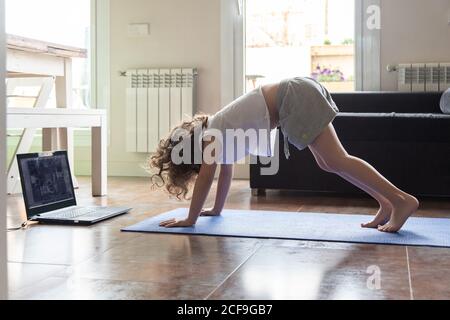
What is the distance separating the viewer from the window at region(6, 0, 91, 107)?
4.70 meters

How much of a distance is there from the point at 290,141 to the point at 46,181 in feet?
3.70

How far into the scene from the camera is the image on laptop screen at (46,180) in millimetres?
2436

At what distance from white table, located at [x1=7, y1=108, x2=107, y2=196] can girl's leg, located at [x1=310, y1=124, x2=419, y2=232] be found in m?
1.42

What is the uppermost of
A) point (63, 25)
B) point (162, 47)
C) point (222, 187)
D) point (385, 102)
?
point (63, 25)

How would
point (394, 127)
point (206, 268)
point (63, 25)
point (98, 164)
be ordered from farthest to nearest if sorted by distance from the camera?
point (63, 25) < point (98, 164) < point (394, 127) < point (206, 268)

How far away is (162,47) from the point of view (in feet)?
14.6

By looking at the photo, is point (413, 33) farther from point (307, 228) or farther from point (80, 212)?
point (80, 212)

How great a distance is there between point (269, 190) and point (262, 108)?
56.5 inches

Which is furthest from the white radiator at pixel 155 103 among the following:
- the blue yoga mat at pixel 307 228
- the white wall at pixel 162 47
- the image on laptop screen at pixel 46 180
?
the blue yoga mat at pixel 307 228

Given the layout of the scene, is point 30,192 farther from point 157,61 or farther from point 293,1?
point 293,1

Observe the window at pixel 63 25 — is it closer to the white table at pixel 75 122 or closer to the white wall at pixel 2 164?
the white table at pixel 75 122

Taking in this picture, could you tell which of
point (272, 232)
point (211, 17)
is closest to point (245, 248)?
point (272, 232)

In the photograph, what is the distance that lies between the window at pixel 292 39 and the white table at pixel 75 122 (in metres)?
1.49

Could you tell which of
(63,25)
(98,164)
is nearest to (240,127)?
(98,164)
